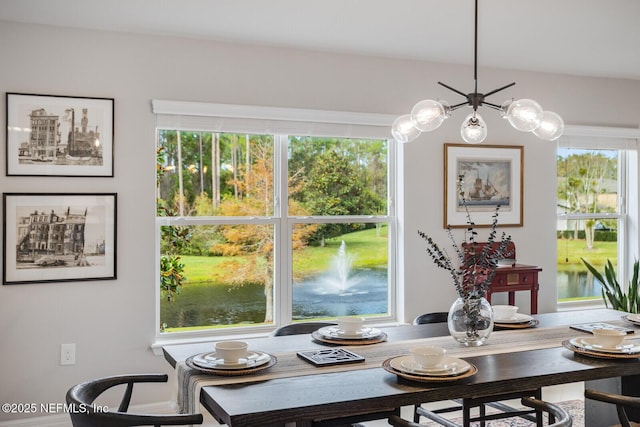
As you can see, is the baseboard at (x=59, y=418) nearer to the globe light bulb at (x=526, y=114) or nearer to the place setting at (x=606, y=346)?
the place setting at (x=606, y=346)

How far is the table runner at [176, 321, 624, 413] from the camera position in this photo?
2.21 m

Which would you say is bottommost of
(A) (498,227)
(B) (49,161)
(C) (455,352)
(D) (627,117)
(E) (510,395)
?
(E) (510,395)

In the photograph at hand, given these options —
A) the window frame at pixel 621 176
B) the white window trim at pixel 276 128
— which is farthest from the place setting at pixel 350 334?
the window frame at pixel 621 176

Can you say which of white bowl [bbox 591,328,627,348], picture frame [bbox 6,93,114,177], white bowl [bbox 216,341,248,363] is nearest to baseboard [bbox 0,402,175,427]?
picture frame [bbox 6,93,114,177]

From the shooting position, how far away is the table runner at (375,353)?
7.25 feet

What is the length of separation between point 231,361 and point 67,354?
1814mm

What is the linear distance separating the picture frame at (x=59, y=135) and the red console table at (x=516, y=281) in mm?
2664

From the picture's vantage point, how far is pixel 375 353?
256 cm

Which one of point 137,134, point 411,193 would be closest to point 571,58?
point 411,193

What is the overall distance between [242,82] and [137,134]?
2.42ft

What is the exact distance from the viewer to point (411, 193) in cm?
456

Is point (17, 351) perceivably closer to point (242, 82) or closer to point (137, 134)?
point (137, 134)

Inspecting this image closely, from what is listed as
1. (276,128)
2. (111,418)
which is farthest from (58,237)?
(111,418)

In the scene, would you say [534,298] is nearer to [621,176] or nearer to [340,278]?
[340,278]
